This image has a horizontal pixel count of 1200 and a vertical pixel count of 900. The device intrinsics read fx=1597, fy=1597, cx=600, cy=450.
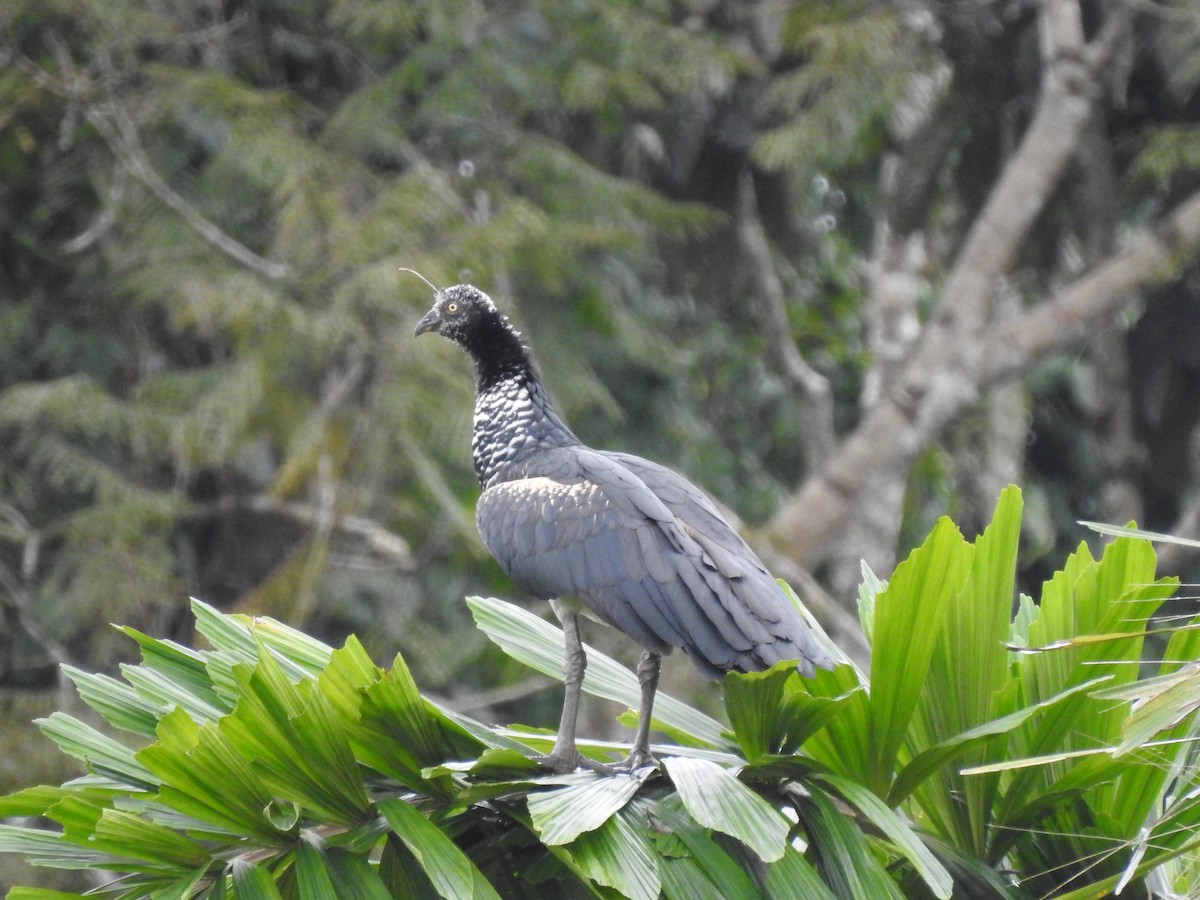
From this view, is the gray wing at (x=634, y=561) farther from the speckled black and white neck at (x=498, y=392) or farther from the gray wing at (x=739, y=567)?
the speckled black and white neck at (x=498, y=392)

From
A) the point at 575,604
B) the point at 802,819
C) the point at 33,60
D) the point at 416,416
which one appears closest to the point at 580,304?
the point at 416,416

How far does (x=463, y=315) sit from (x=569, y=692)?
1.20 m

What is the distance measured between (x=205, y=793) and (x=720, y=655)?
3.62 feet

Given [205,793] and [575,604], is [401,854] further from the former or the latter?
[575,604]

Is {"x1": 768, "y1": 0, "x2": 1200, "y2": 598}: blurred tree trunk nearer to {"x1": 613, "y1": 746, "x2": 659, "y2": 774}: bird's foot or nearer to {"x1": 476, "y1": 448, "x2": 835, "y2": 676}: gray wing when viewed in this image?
{"x1": 476, "y1": 448, "x2": 835, "y2": 676}: gray wing

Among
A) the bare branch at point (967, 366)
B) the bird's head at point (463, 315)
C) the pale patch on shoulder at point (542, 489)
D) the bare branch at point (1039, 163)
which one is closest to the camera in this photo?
the pale patch on shoulder at point (542, 489)

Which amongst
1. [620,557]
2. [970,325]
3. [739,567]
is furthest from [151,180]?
[739,567]

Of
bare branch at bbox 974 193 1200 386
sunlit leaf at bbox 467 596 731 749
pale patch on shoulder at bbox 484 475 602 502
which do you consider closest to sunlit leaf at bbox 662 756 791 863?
sunlit leaf at bbox 467 596 731 749

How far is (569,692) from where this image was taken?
3.62m

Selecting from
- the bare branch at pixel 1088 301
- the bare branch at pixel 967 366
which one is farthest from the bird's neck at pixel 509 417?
the bare branch at pixel 1088 301

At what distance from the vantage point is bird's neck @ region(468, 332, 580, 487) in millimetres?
4137

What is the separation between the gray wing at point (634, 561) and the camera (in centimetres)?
341

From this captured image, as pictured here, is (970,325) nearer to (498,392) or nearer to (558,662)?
(498,392)

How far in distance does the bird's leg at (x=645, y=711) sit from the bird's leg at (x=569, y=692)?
0.13 metres
